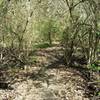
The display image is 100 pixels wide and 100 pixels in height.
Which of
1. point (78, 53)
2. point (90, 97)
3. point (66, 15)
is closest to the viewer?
point (90, 97)

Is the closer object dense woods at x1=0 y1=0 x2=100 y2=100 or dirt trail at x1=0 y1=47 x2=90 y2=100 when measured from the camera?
dirt trail at x1=0 y1=47 x2=90 y2=100

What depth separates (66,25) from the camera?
14.4 meters

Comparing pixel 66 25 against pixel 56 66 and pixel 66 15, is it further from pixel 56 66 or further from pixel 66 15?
pixel 56 66

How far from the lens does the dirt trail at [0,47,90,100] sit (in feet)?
33.4

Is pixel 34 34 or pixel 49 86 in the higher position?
pixel 34 34

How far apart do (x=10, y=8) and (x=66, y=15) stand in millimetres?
3667

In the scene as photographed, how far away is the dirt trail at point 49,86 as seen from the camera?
401 inches

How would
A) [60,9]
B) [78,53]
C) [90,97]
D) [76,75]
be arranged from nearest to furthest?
1. [90,97]
2. [76,75]
3. [60,9]
4. [78,53]

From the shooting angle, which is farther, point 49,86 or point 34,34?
point 34,34

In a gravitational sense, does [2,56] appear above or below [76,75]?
above

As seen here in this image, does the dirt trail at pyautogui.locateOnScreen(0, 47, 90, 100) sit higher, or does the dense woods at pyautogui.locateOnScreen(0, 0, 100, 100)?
the dense woods at pyautogui.locateOnScreen(0, 0, 100, 100)

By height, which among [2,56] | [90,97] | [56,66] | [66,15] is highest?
[66,15]

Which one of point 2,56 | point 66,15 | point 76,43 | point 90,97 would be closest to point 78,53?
point 76,43

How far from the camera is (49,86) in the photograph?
11344mm
